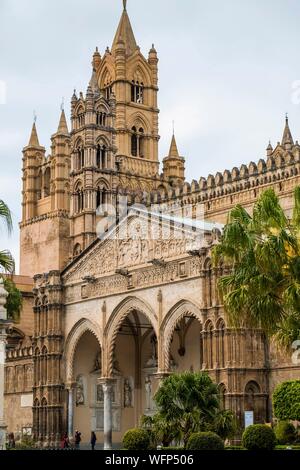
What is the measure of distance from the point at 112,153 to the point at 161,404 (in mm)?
40490

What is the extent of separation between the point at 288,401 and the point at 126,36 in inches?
2127

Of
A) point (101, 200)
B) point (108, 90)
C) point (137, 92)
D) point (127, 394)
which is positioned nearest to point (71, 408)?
point (127, 394)

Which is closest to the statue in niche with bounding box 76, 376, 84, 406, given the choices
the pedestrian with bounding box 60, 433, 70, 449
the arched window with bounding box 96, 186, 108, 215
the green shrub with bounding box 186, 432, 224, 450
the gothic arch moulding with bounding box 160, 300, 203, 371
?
the pedestrian with bounding box 60, 433, 70, 449

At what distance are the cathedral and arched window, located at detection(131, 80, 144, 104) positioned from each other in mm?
109

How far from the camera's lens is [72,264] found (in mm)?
55750

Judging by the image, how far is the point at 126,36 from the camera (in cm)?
8462

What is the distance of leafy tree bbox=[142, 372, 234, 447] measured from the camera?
112 ft

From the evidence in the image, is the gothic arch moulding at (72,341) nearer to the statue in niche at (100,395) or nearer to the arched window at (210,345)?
the statue in niche at (100,395)

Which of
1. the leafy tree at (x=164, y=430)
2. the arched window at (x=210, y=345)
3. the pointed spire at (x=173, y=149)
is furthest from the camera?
the pointed spire at (x=173, y=149)

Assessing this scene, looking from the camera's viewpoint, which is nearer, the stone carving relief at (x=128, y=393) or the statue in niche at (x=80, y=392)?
the statue in niche at (x=80, y=392)

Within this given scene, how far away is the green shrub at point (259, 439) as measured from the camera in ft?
103

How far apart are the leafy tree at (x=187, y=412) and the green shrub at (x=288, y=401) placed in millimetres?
3270

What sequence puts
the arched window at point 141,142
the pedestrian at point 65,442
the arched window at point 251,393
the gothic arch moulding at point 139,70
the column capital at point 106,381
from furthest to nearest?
the gothic arch moulding at point 139,70 < the arched window at point 141,142 < the pedestrian at point 65,442 < the column capital at point 106,381 < the arched window at point 251,393

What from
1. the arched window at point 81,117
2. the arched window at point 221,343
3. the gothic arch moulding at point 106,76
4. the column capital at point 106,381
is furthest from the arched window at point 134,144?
the arched window at point 221,343
